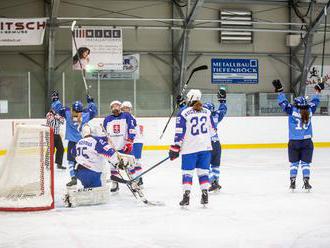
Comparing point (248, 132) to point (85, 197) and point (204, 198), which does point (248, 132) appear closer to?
point (204, 198)

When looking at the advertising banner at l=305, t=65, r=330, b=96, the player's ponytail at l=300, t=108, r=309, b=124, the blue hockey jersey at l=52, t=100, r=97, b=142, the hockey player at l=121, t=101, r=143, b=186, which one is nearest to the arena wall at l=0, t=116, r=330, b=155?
the advertising banner at l=305, t=65, r=330, b=96

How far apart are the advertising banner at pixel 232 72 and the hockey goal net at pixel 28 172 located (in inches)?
504

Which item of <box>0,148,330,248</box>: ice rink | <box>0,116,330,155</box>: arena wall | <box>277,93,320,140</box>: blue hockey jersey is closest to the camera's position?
<box>0,148,330,248</box>: ice rink

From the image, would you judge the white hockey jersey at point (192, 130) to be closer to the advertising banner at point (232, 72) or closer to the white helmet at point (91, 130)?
the white helmet at point (91, 130)

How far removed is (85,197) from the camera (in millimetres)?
5895

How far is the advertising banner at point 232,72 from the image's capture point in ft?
60.6

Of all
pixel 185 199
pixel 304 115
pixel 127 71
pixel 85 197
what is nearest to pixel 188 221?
pixel 185 199

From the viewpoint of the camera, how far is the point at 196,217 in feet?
17.1

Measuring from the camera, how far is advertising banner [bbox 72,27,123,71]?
50.7 feet

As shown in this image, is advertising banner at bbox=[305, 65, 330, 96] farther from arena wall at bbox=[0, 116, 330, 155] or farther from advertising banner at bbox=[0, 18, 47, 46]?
advertising banner at bbox=[0, 18, 47, 46]

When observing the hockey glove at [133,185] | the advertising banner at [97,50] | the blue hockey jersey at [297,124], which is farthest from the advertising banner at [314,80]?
the hockey glove at [133,185]

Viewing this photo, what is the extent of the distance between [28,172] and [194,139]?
1.77 metres

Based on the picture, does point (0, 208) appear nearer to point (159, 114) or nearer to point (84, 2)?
point (159, 114)

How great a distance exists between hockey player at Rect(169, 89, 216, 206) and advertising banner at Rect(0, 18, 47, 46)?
9.96 metres
